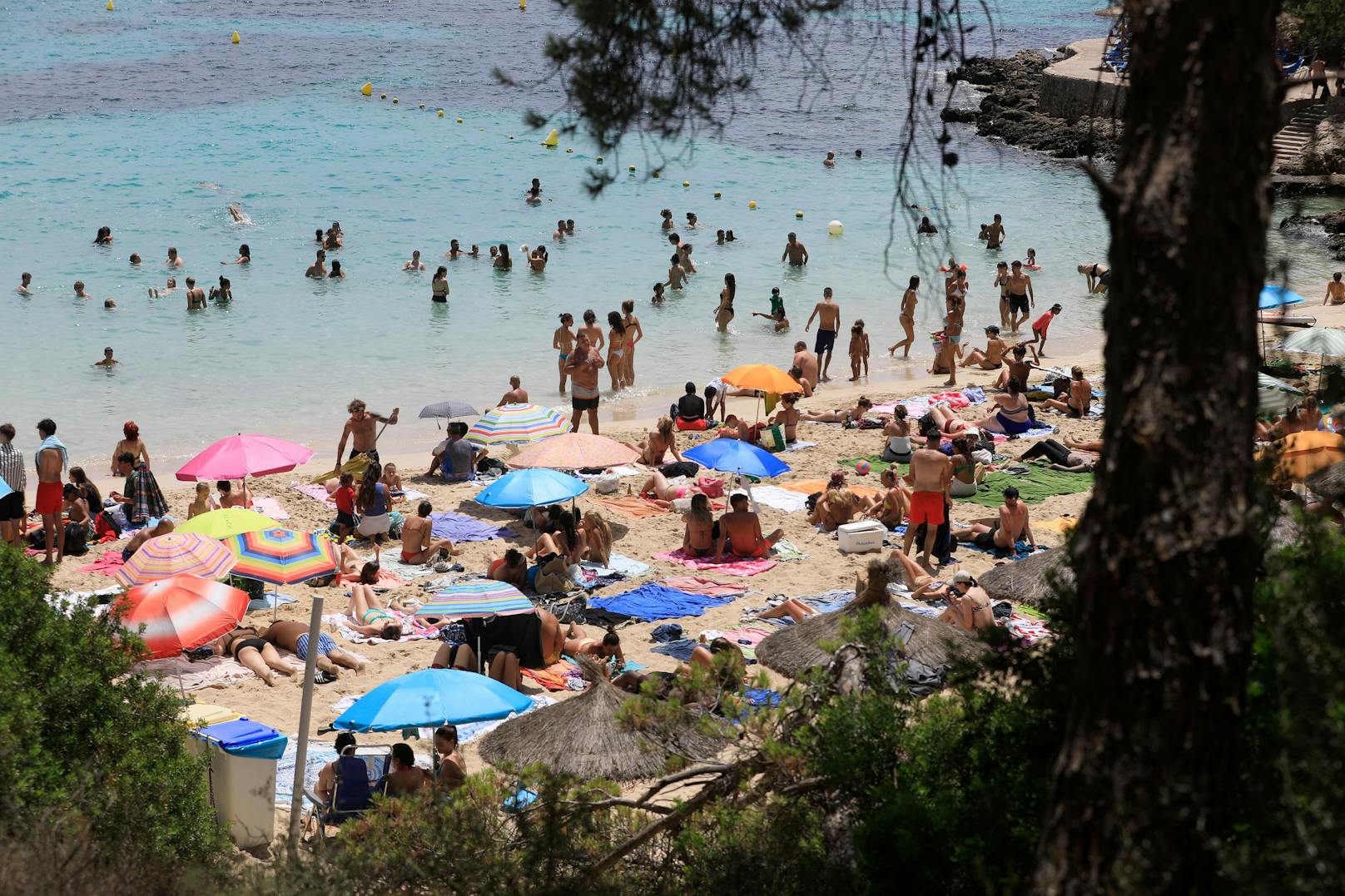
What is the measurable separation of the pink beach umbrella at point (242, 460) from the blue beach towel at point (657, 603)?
3771mm

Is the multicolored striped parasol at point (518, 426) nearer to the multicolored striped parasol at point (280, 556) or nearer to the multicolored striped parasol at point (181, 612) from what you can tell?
the multicolored striped parasol at point (280, 556)

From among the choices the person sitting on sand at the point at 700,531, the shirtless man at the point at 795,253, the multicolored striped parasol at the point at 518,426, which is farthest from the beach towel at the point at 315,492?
the shirtless man at the point at 795,253

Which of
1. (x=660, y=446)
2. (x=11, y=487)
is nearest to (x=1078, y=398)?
(x=660, y=446)

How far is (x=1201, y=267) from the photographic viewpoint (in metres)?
3.46

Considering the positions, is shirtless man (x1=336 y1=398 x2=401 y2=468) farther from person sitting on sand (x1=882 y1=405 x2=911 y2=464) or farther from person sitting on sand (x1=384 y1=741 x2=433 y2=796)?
person sitting on sand (x1=384 y1=741 x2=433 y2=796)

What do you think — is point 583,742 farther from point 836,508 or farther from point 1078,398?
point 1078,398

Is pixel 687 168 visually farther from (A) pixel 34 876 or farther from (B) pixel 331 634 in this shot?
(A) pixel 34 876

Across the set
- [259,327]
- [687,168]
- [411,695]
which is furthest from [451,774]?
[687,168]

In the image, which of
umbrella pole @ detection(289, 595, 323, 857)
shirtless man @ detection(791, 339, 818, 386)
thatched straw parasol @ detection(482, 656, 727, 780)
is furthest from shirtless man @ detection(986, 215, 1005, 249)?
umbrella pole @ detection(289, 595, 323, 857)

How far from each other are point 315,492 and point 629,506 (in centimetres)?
352

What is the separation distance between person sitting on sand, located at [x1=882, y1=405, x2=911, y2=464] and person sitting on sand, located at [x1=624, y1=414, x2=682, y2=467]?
2.39 metres

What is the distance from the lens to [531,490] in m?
12.8

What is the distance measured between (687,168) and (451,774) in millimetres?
33412

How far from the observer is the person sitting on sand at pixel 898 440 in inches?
605
